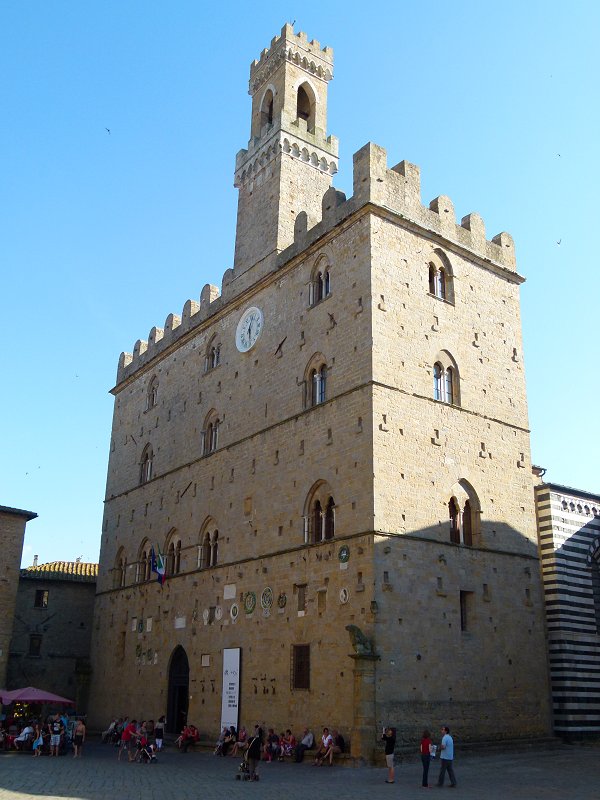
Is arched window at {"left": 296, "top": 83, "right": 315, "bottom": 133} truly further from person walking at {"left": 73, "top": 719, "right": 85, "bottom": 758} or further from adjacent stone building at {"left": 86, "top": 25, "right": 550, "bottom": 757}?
person walking at {"left": 73, "top": 719, "right": 85, "bottom": 758}

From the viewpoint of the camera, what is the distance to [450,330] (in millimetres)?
23250

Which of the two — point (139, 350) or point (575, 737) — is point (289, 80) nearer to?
point (139, 350)

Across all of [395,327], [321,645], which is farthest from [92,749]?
[395,327]

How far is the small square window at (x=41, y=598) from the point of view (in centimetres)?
3516

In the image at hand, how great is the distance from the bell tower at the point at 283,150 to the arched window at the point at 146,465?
8.60m

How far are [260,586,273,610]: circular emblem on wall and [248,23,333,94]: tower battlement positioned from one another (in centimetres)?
1945

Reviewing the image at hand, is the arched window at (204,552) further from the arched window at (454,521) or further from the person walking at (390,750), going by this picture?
the person walking at (390,750)

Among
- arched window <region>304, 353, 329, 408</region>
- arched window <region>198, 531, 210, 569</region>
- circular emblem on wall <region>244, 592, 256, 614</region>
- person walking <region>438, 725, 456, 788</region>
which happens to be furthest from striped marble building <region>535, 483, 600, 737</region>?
arched window <region>198, 531, 210, 569</region>

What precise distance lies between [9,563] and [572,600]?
20.5 m

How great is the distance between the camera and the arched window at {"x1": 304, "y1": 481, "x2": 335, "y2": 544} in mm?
21062

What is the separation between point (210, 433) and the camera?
2847 centimetres

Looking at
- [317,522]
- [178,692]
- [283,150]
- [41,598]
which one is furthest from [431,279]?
[41,598]

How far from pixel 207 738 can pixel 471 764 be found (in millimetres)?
8796

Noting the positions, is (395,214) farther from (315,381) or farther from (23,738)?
(23,738)
